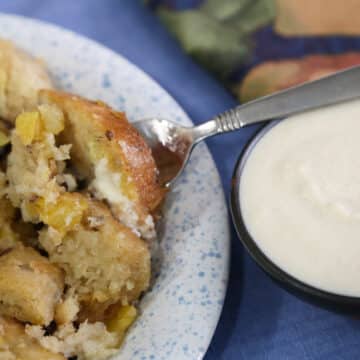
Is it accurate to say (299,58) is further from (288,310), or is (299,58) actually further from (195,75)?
(288,310)

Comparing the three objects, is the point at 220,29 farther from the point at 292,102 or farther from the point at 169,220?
the point at 169,220

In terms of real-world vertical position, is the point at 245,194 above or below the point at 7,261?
below

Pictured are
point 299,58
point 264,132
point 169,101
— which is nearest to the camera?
point 264,132

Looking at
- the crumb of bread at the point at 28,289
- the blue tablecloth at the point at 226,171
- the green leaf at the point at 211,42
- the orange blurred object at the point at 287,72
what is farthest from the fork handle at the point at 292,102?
the crumb of bread at the point at 28,289

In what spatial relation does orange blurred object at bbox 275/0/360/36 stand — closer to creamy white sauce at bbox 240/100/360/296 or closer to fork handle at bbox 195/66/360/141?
fork handle at bbox 195/66/360/141

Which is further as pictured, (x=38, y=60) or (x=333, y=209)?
(x=38, y=60)

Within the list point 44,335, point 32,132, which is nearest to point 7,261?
point 44,335

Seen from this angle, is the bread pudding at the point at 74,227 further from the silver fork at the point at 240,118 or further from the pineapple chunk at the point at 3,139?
the silver fork at the point at 240,118
